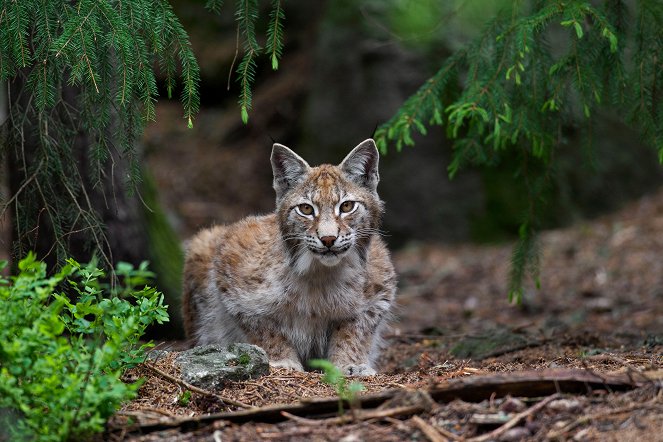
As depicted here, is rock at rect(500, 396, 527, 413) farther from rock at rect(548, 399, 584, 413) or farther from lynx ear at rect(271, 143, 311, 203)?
lynx ear at rect(271, 143, 311, 203)

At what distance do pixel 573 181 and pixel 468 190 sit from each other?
158 centimetres

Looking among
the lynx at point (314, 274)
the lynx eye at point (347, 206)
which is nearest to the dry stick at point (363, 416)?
the lynx at point (314, 274)

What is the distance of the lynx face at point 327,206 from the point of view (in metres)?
5.61

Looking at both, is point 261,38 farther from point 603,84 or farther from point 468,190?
point 603,84

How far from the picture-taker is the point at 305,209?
5852 millimetres

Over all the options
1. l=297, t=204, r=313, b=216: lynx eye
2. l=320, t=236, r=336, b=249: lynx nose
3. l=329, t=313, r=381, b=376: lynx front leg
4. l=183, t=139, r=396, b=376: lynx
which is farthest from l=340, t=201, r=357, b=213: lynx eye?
l=329, t=313, r=381, b=376: lynx front leg

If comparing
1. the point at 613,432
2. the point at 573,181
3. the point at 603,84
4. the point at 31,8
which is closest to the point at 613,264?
the point at 573,181

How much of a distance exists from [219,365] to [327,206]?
1.52 metres

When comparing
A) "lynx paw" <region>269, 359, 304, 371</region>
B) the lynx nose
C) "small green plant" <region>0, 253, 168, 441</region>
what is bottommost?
"lynx paw" <region>269, 359, 304, 371</region>

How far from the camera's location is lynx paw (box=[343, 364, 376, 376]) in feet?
18.7

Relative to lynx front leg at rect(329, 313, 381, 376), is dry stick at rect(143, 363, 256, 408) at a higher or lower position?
higher

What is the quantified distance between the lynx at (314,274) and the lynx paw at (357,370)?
0.01 m

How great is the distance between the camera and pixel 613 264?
10492mm

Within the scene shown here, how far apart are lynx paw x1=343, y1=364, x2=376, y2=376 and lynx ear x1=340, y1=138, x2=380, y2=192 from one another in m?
1.35
